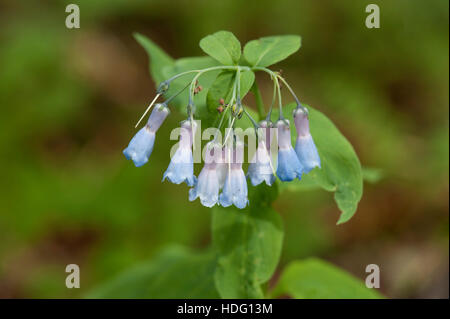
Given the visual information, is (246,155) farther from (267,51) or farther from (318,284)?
(318,284)

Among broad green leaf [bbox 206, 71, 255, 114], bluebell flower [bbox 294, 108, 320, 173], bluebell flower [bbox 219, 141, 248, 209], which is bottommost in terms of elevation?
bluebell flower [bbox 219, 141, 248, 209]

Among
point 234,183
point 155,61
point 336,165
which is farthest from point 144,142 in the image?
point 155,61

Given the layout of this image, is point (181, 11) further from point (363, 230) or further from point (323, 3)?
point (363, 230)

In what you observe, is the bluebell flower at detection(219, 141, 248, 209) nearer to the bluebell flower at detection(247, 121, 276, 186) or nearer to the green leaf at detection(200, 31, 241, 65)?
the bluebell flower at detection(247, 121, 276, 186)

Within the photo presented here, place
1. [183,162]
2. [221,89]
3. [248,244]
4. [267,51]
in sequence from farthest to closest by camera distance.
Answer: [248,244] → [267,51] → [221,89] → [183,162]

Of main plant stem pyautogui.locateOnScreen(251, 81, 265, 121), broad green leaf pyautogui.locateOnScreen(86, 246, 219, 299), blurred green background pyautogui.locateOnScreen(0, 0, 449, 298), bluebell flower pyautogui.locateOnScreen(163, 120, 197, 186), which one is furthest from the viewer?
blurred green background pyautogui.locateOnScreen(0, 0, 449, 298)

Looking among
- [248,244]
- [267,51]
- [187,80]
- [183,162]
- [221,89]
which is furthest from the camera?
[187,80]

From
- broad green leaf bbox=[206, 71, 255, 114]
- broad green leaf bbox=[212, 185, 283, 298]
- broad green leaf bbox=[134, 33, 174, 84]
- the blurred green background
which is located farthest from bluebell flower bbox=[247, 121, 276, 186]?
the blurred green background
